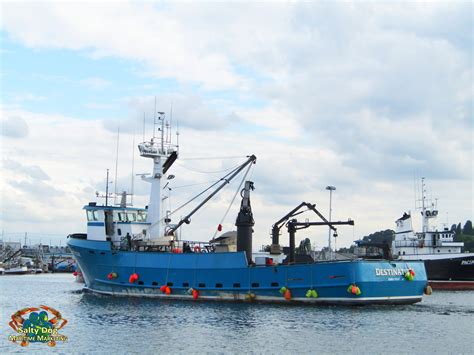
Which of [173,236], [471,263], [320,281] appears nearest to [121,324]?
[320,281]

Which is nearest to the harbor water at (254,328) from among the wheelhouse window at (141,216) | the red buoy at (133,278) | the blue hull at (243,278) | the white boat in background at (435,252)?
the blue hull at (243,278)

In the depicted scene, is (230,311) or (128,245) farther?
(128,245)

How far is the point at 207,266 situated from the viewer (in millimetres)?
37469

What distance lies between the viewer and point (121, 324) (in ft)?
96.0

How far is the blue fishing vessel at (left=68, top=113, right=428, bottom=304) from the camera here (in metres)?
34.3

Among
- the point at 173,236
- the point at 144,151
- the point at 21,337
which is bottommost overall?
the point at 21,337

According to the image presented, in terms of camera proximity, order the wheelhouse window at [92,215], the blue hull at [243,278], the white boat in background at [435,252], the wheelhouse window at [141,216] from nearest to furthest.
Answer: the blue hull at [243,278]
the wheelhouse window at [92,215]
the wheelhouse window at [141,216]
the white boat in background at [435,252]

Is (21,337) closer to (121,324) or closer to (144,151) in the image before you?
(121,324)

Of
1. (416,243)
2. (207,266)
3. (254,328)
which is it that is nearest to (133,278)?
(207,266)

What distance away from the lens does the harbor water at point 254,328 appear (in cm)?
2402

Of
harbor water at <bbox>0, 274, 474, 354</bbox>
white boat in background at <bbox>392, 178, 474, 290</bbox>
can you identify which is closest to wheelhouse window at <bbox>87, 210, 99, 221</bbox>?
harbor water at <bbox>0, 274, 474, 354</bbox>

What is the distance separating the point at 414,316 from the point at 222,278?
11365mm

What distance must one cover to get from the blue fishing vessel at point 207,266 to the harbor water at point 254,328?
914mm

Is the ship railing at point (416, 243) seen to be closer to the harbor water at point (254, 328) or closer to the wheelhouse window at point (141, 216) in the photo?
the harbor water at point (254, 328)
